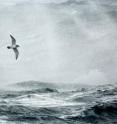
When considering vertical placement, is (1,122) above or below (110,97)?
below

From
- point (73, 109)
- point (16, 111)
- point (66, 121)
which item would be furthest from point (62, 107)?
point (66, 121)

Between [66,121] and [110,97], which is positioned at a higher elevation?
[110,97]

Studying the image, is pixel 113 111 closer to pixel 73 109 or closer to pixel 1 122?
pixel 73 109

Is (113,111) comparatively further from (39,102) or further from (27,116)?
(39,102)

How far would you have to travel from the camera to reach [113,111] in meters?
74.3

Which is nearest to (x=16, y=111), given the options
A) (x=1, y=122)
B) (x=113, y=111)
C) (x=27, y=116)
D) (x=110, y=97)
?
(x=27, y=116)

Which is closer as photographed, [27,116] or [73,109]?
[27,116]

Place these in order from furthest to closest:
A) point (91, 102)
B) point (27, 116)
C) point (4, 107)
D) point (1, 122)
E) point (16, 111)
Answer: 1. point (91, 102)
2. point (4, 107)
3. point (16, 111)
4. point (27, 116)
5. point (1, 122)

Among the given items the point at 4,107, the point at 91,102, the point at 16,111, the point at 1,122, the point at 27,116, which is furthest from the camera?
the point at 91,102

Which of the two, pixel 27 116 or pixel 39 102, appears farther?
pixel 39 102

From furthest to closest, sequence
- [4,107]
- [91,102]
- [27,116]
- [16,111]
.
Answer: [91,102], [4,107], [16,111], [27,116]

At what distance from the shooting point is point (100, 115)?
235 ft

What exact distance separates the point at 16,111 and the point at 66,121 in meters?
12.1

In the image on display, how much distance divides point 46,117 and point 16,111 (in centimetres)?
717
